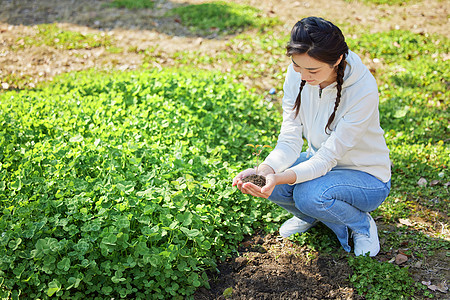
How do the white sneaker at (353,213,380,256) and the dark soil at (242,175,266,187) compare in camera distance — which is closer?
the dark soil at (242,175,266,187)

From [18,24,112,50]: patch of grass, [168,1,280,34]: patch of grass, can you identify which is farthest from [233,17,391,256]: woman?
[18,24,112,50]: patch of grass

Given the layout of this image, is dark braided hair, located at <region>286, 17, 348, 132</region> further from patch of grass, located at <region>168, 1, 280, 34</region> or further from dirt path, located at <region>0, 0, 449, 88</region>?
patch of grass, located at <region>168, 1, 280, 34</region>

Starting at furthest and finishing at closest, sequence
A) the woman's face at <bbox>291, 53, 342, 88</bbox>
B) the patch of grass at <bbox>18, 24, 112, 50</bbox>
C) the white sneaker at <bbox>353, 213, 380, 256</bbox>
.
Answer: the patch of grass at <bbox>18, 24, 112, 50</bbox>
the white sneaker at <bbox>353, 213, 380, 256</bbox>
the woman's face at <bbox>291, 53, 342, 88</bbox>

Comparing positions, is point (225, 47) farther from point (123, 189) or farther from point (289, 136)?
point (123, 189)

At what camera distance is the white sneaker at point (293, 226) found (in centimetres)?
298

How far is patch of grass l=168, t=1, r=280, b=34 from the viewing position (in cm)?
688

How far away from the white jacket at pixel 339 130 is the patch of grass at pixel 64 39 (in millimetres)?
4484

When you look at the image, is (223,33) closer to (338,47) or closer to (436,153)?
(436,153)

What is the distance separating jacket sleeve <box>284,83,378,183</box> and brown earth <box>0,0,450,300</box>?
643mm

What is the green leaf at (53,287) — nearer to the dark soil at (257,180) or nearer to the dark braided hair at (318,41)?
the dark soil at (257,180)

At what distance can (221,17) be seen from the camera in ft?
23.7

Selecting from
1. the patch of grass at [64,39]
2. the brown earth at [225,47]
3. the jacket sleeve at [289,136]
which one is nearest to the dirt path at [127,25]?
the brown earth at [225,47]

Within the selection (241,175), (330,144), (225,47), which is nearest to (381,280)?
(330,144)

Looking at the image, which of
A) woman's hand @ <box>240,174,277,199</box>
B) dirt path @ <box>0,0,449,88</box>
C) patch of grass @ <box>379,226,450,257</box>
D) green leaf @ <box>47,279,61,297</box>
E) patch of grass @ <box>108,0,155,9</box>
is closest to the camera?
green leaf @ <box>47,279,61,297</box>
